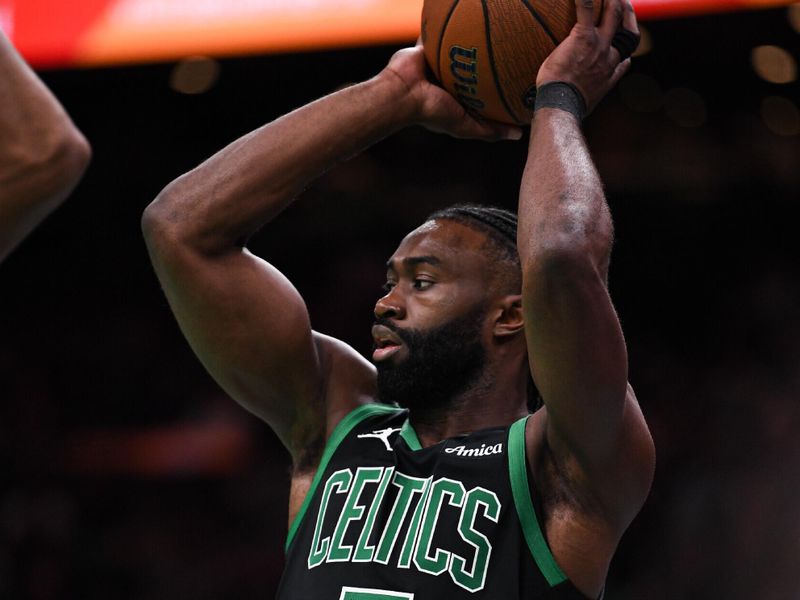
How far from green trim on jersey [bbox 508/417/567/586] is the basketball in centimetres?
87

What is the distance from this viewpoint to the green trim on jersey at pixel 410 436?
3.50 m

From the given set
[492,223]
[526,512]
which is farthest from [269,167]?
[526,512]

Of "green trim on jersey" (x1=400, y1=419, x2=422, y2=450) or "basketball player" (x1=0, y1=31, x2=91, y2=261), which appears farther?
"green trim on jersey" (x1=400, y1=419, x2=422, y2=450)

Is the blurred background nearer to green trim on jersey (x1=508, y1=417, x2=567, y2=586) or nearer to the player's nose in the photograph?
the player's nose

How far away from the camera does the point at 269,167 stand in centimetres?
346


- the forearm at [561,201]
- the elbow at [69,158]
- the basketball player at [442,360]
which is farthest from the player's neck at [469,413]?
the elbow at [69,158]

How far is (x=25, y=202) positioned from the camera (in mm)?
2104

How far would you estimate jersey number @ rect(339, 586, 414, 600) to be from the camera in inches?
122

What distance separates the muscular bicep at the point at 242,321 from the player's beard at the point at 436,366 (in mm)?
239

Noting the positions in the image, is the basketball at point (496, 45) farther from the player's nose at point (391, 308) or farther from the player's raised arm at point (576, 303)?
the player's nose at point (391, 308)

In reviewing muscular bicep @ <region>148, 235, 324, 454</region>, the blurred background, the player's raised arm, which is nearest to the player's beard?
muscular bicep @ <region>148, 235, 324, 454</region>

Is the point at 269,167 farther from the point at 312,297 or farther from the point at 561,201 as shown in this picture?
the point at 312,297

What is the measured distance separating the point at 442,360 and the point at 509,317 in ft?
0.79

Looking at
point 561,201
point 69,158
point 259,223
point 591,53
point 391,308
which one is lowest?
point 391,308
